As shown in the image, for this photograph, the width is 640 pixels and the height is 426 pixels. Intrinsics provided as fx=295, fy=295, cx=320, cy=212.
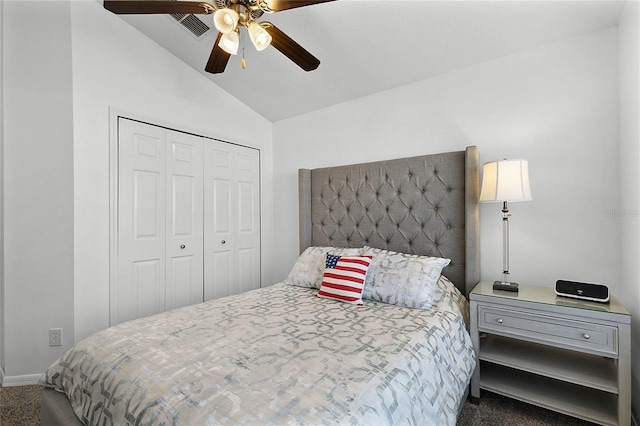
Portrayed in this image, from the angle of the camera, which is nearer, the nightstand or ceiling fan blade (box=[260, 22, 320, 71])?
the nightstand

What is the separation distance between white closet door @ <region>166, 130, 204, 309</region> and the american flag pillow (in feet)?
4.42

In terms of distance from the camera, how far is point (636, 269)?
1.53 metres

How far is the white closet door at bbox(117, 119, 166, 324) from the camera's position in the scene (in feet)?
7.67

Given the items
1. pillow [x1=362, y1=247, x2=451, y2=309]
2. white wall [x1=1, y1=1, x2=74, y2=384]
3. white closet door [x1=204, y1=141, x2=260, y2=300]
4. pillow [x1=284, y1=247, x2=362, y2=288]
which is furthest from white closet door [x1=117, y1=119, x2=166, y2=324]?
pillow [x1=362, y1=247, x2=451, y2=309]

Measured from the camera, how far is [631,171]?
157 cm

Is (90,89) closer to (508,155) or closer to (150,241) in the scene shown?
(150,241)

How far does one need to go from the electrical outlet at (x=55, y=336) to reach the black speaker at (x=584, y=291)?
3.31 metres

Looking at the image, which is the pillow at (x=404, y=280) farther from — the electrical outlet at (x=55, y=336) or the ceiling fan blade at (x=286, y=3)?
the electrical outlet at (x=55, y=336)

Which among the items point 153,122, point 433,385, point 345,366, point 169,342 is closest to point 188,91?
point 153,122

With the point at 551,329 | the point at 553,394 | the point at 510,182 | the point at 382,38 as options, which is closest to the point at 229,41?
the point at 382,38

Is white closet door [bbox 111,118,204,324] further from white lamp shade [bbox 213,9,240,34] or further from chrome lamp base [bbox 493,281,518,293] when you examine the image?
chrome lamp base [bbox 493,281,518,293]

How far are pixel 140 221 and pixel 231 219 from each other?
842mm

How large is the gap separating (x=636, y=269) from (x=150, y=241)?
3.21 metres

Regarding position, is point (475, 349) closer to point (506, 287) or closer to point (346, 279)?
point (506, 287)
